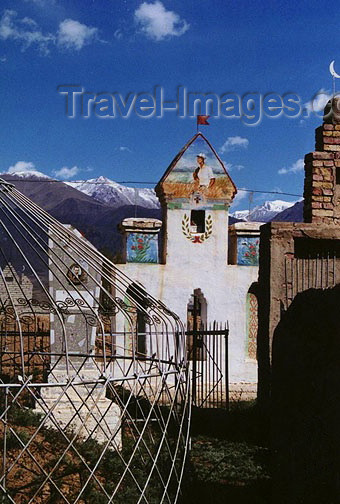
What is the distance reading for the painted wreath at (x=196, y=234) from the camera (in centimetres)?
1136

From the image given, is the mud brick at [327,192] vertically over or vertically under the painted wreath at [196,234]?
over

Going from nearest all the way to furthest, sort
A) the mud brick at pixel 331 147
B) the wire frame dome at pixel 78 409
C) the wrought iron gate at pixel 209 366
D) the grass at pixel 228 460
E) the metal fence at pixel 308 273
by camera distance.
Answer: the wire frame dome at pixel 78 409 < the grass at pixel 228 460 < the metal fence at pixel 308 273 < the mud brick at pixel 331 147 < the wrought iron gate at pixel 209 366

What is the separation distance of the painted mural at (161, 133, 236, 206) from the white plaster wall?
0.31m

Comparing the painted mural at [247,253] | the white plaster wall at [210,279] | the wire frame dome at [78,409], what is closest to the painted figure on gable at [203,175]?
the white plaster wall at [210,279]

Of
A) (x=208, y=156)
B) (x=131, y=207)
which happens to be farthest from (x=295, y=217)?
(x=208, y=156)

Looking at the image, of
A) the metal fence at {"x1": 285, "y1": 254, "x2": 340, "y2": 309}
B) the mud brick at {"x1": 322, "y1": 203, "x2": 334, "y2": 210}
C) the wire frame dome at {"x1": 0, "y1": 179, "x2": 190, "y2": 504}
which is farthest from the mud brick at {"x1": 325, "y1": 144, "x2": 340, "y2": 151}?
the wire frame dome at {"x1": 0, "y1": 179, "x2": 190, "y2": 504}

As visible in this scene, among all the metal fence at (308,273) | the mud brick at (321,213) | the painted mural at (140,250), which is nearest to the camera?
the metal fence at (308,273)

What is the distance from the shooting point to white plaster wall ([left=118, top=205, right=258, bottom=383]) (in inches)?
442

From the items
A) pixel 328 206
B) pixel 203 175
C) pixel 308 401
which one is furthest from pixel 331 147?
pixel 203 175

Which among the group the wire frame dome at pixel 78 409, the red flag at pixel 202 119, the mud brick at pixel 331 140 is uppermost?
the red flag at pixel 202 119

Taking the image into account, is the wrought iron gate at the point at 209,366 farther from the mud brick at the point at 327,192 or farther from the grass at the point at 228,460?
the mud brick at the point at 327,192

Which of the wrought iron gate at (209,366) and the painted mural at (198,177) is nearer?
the wrought iron gate at (209,366)

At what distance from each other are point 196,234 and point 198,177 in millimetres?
967

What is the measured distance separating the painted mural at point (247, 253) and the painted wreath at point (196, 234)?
2.11ft
